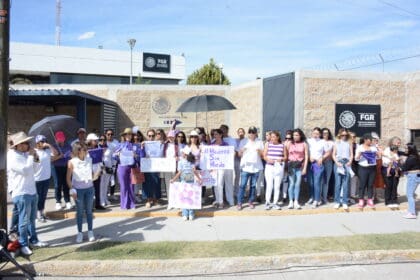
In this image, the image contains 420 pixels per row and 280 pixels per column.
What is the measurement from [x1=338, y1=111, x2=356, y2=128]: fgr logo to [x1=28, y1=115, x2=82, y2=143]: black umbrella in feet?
23.7

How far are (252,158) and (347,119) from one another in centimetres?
412

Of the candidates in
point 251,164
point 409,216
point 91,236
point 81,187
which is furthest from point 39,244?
point 409,216

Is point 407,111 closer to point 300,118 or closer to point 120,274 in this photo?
point 300,118

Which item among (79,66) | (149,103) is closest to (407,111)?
(149,103)

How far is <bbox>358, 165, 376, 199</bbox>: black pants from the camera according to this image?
28.6 ft

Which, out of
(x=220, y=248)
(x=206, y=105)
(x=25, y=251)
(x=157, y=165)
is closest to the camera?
(x=25, y=251)

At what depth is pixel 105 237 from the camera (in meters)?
6.60

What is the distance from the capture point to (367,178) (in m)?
8.77

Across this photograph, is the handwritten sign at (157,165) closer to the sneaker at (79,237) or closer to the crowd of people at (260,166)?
the crowd of people at (260,166)

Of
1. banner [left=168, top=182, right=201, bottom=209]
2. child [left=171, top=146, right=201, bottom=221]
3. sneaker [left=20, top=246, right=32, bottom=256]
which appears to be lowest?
sneaker [left=20, top=246, right=32, bottom=256]

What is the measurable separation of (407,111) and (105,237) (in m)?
9.54

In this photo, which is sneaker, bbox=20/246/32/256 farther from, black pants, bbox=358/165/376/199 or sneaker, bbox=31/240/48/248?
black pants, bbox=358/165/376/199

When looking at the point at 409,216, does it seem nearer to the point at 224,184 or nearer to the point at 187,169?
the point at 224,184

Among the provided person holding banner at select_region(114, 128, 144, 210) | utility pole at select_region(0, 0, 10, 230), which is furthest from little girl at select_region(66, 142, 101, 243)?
person holding banner at select_region(114, 128, 144, 210)
